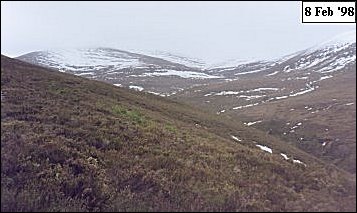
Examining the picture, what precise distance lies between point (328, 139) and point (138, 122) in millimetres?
17600

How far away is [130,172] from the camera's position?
974cm

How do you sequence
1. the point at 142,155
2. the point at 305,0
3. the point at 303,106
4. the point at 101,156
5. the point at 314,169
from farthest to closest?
the point at 303,106
the point at 305,0
the point at 314,169
the point at 142,155
the point at 101,156

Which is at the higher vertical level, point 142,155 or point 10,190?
point 10,190

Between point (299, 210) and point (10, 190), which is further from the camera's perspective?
point (299, 210)

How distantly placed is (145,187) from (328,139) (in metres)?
23.1

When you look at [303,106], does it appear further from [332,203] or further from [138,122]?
[332,203]

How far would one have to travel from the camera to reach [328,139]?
2923cm

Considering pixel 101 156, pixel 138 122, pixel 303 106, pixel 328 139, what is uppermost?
pixel 101 156

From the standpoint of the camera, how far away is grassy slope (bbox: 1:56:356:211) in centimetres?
816

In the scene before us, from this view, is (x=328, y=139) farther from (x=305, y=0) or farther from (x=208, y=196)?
(x=208, y=196)

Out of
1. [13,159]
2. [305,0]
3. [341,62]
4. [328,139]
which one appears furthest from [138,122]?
[341,62]

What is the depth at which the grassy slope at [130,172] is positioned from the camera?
8.16m

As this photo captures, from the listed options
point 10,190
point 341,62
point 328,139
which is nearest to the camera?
point 10,190

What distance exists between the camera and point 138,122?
54.9 ft
